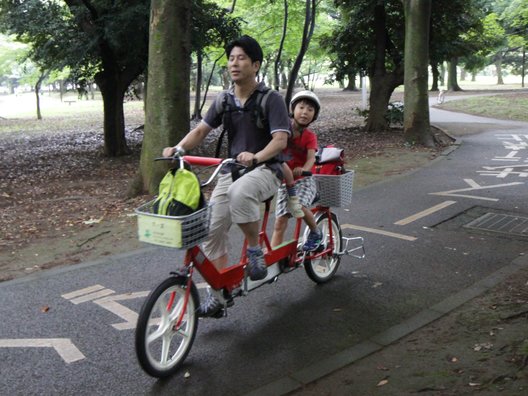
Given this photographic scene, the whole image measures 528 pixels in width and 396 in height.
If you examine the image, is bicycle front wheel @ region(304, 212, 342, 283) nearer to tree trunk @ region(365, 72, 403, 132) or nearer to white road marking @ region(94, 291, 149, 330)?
white road marking @ region(94, 291, 149, 330)

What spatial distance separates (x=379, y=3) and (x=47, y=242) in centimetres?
1374

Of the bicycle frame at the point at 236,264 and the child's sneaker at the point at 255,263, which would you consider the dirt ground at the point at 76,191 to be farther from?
the child's sneaker at the point at 255,263

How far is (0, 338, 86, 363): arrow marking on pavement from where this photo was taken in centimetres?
371

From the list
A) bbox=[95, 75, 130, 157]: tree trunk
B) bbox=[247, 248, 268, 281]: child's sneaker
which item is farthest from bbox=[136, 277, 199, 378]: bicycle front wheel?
bbox=[95, 75, 130, 157]: tree trunk

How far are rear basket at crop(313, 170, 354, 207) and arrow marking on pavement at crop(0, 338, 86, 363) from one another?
7.63 feet

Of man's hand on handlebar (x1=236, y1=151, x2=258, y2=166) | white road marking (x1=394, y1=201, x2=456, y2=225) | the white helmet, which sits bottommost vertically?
white road marking (x1=394, y1=201, x2=456, y2=225)

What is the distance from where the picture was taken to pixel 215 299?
3713 millimetres

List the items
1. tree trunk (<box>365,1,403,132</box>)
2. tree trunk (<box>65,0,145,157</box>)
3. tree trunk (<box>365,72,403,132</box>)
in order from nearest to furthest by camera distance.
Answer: tree trunk (<box>65,0,145,157</box>) < tree trunk (<box>365,1,403,132</box>) < tree trunk (<box>365,72,403,132</box>)

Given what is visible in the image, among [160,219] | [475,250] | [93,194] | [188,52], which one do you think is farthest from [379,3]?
[160,219]

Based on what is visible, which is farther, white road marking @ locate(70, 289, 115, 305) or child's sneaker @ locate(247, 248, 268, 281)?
white road marking @ locate(70, 289, 115, 305)

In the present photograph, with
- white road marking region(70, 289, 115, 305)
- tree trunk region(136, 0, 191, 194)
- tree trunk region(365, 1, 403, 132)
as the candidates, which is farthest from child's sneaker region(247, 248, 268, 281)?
tree trunk region(365, 1, 403, 132)

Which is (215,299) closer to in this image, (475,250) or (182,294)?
(182,294)

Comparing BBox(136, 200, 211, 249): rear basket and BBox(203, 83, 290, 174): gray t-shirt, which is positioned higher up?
BBox(203, 83, 290, 174): gray t-shirt

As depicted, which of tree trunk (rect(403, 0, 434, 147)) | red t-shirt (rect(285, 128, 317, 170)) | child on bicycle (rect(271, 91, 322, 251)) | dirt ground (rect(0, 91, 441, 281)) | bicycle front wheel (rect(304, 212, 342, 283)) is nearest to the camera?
child on bicycle (rect(271, 91, 322, 251))
